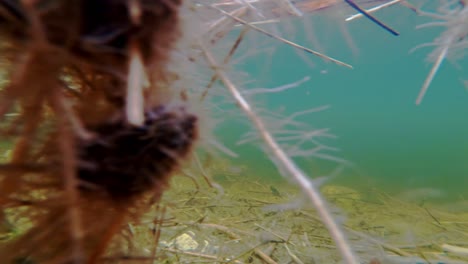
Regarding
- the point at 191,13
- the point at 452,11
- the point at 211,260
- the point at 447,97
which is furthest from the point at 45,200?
the point at 447,97

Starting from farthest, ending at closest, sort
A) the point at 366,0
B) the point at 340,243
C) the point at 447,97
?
the point at 447,97
the point at 366,0
the point at 340,243

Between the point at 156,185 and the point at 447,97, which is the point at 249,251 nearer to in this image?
the point at 156,185

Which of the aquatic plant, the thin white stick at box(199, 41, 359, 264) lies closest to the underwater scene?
the thin white stick at box(199, 41, 359, 264)

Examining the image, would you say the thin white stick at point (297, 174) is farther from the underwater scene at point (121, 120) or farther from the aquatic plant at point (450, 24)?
the aquatic plant at point (450, 24)

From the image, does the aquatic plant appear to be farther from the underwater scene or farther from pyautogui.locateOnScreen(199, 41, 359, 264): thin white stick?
Answer: pyautogui.locateOnScreen(199, 41, 359, 264): thin white stick

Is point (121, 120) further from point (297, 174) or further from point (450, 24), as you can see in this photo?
point (450, 24)

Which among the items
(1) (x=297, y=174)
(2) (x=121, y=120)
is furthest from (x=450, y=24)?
(2) (x=121, y=120)

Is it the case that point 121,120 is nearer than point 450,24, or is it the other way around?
point 121,120

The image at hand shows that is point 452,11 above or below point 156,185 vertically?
above
